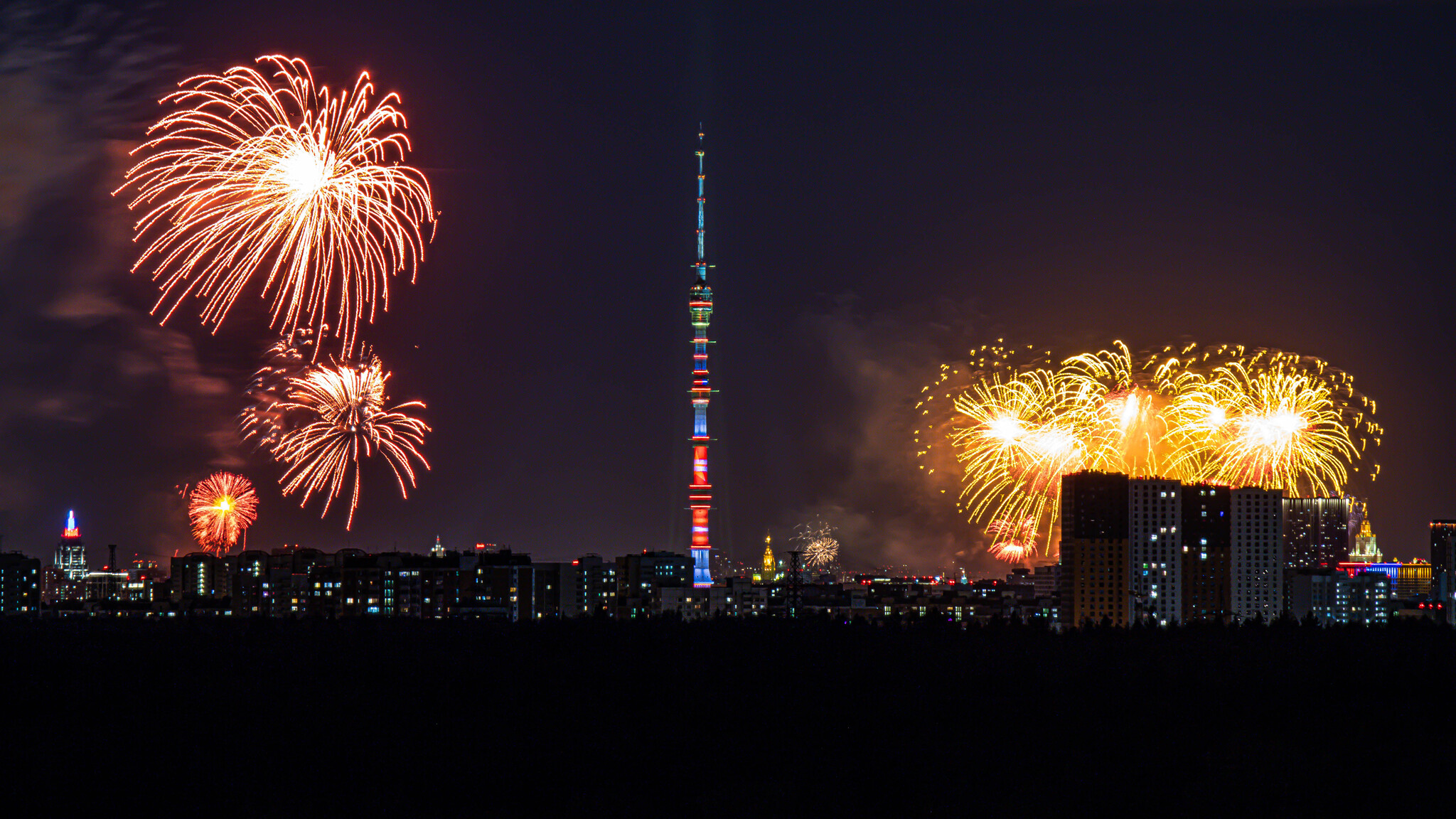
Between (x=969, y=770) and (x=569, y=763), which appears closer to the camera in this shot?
(x=969, y=770)

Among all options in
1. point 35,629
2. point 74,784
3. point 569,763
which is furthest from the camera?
point 35,629

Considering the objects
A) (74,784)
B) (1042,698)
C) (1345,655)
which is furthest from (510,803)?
(1345,655)

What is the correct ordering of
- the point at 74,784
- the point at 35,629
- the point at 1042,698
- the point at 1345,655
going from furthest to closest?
the point at 35,629 → the point at 1345,655 → the point at 1042,698 → the point at 74,784

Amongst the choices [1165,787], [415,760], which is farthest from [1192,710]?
[415,760]

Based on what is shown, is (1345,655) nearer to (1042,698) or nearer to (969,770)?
(1042,698)

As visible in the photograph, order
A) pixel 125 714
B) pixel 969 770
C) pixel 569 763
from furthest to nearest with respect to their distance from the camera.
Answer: pixel 125 714
pixel 569 763
pixel 969 770

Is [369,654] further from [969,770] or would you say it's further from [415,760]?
[969,770]
